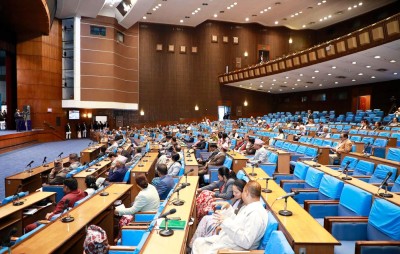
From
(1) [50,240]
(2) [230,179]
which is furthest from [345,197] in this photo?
(1) [50,240]

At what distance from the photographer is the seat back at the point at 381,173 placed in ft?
15.6

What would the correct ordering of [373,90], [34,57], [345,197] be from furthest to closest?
[373,90], [34,57], [345,197]

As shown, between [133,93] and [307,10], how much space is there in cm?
1417

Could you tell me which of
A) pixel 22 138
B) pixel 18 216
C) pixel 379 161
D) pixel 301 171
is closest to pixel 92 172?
pixel 18 216

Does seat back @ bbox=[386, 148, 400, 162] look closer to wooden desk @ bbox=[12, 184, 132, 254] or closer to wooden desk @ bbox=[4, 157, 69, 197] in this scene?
wooden desk @ bbox=[12, 184, 132, 254]

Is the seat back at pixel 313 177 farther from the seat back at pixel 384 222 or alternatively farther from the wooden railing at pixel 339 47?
the wooden railing at pixel 339 47

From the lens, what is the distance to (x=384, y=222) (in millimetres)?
2883

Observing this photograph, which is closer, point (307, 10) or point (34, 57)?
point (34, 57)

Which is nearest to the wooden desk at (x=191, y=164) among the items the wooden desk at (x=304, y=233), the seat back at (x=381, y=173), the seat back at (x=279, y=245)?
the wooden desk at (x=304, y=233)

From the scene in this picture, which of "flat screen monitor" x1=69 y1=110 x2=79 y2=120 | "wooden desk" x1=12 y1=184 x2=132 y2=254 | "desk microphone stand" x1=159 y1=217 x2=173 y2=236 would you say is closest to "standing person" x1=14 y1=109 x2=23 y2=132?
"flat screen monitor" x1=69 y1=110 x2=79 y2=120

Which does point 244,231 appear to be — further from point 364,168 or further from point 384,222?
point 364,168

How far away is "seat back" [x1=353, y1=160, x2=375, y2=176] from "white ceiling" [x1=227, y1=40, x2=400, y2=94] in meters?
6.99

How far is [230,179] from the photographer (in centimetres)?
439

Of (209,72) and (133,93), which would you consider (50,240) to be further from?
(209,72)
